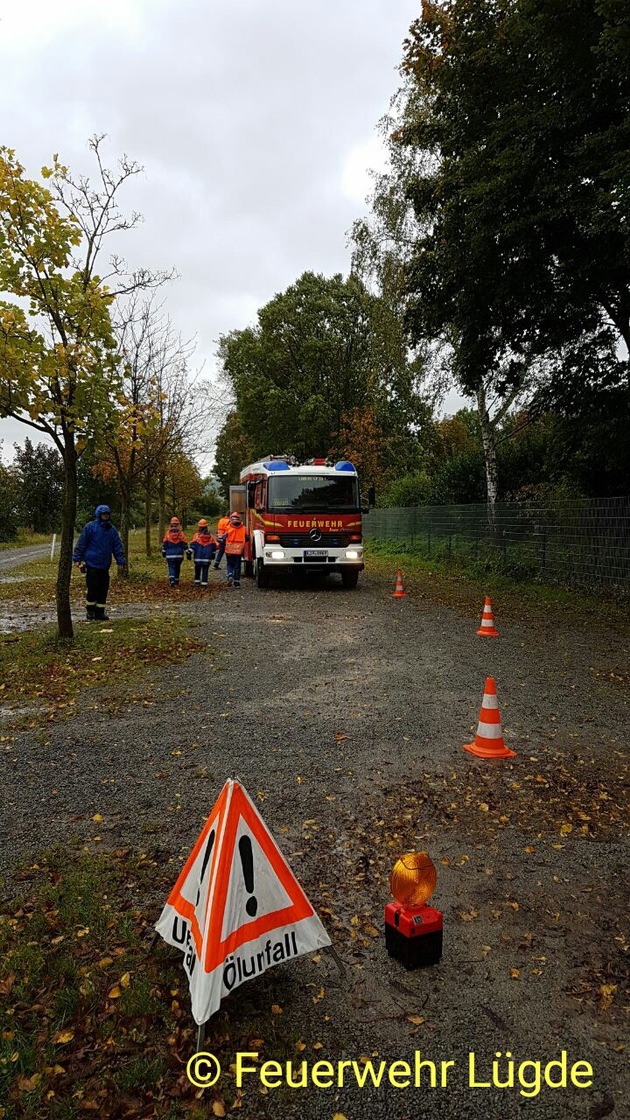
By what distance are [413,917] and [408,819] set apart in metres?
1.42

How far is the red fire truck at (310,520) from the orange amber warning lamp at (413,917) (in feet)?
41.5

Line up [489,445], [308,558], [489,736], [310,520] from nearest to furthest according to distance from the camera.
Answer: [489,736]
[310,520]
[308,558]
[489,445]

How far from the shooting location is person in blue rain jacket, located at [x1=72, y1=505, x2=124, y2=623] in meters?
11.2

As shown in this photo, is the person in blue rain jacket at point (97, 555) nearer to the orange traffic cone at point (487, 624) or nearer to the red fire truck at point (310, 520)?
the red fire truck at point (310, 520)

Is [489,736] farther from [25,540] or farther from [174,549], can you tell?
[25,540]

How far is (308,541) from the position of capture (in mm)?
15516

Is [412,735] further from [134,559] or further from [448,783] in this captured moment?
[134,559]

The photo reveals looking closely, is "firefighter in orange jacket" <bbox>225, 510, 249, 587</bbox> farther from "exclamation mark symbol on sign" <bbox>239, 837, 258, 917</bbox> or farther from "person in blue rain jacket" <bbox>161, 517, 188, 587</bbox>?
"exclamation mark symbol on sign" <bbox>239, 837, 258, 917</bbox>

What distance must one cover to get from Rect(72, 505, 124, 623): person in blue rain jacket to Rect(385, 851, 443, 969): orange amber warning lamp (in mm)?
9135

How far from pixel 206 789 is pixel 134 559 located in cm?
2231

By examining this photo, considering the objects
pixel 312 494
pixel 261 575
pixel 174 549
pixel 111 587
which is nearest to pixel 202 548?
pixel 174 549

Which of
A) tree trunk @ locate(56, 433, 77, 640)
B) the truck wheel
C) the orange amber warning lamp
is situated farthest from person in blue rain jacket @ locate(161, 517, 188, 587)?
the orange amber warning lamp

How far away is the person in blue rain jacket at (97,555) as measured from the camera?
1123cm

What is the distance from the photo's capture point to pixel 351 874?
3.67 meters
